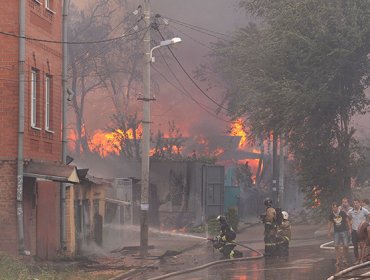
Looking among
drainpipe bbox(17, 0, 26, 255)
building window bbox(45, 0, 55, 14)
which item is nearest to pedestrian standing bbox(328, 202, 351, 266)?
drainpipe bbox(17, 0, 26, 255)

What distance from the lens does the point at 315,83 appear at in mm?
27047

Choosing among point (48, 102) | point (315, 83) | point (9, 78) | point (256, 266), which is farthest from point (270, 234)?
point (9, 78)

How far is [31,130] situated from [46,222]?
2.35 m

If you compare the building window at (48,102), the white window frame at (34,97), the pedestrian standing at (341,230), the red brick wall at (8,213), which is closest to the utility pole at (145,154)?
the building window at (48,102)

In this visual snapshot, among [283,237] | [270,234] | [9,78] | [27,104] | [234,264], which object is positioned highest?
[9,78]

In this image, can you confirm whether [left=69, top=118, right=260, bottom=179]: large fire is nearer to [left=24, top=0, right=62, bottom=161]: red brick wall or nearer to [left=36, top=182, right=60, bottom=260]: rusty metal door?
[left=24, top=0, right=62, bottom=161]: red brick wall

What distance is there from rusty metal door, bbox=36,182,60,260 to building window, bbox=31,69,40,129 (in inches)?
64.1

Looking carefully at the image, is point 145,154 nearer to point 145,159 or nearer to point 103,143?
point 145,159

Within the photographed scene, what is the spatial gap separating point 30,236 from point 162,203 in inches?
636

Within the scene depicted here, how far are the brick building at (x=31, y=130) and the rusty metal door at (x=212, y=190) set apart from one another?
15.0 meters

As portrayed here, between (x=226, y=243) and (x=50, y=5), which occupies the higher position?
(x=50, y=5)

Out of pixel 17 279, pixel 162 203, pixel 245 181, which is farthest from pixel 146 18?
pixel 245 181

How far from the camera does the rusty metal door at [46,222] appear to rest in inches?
718

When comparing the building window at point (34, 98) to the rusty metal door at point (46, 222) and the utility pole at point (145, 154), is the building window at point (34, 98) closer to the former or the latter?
the rusty metal door at point (46, 222)
